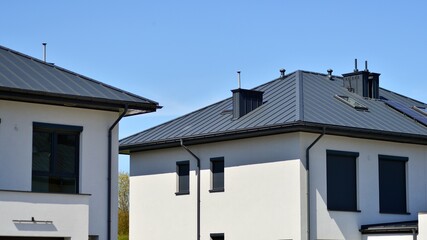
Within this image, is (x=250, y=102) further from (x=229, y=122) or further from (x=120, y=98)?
(x=120, y=98)

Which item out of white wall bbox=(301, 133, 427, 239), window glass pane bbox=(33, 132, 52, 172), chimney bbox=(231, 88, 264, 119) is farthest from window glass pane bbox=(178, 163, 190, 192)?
window glass pane bbox=(33, 132, 52, 172)

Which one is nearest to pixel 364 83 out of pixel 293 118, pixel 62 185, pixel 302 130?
pixel 293 118

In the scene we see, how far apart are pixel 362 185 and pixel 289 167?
8.85ft

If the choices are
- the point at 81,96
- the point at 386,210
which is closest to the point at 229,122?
the point at 386,210

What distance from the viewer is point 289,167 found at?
2806cm

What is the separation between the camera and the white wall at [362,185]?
28.0 meters

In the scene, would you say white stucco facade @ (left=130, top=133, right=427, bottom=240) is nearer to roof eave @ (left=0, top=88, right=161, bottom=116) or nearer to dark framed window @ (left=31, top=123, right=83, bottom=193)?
roof eave @ (left=0, top=88, right=161, bottom=116)

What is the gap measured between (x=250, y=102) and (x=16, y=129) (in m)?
10.6

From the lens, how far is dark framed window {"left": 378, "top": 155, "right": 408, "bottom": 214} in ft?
98.1

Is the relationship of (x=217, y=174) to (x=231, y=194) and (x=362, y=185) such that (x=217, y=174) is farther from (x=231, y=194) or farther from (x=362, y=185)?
(x=362, y=185)

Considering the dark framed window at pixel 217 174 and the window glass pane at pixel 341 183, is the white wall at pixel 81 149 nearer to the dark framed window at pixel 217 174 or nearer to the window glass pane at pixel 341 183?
the dark framed window at pixel 217 174

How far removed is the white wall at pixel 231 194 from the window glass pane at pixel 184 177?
0.23 meters

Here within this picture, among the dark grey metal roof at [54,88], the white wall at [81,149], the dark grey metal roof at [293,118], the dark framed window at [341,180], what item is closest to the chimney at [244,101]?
the dark grey metal roof at [293,118]

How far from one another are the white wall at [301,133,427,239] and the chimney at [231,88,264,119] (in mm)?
3462
